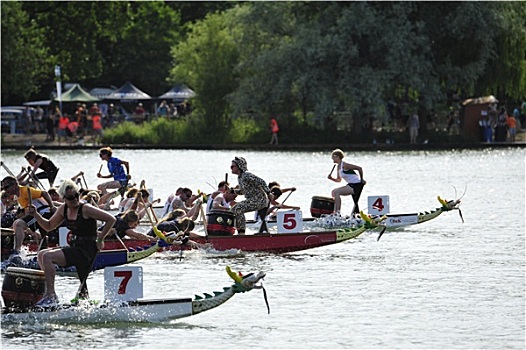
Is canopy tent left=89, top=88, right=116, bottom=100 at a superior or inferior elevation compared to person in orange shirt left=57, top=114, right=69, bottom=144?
superior

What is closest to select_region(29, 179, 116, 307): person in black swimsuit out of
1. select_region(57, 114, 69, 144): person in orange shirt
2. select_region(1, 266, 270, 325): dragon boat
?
select_region(1, 266, 270, 325): dragon boat

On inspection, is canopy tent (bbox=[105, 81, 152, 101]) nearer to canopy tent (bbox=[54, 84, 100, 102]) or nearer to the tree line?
canopy tent (bbox=[54, 84, 100, 102])

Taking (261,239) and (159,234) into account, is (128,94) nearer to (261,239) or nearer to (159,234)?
(261,239)

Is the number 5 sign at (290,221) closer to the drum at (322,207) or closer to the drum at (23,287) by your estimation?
the drum at (322,207)

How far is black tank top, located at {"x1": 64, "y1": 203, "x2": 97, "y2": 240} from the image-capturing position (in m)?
17.0

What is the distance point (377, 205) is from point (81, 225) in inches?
490

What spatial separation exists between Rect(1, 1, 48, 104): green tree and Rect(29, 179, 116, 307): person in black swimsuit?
56.5 m

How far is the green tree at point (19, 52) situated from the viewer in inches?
Result: 2879

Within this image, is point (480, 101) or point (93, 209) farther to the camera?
point (480, 101)

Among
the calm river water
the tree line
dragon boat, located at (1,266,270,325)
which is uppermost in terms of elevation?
Result: the tree line

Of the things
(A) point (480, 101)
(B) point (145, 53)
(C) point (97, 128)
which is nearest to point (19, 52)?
(C) point (97, 128)

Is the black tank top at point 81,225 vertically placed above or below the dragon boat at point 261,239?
above

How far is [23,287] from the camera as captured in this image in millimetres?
17812

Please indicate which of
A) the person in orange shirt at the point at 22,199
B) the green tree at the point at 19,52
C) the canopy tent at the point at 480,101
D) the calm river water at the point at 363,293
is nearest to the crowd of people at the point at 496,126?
the canopy tent at the point at 480,101
